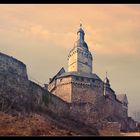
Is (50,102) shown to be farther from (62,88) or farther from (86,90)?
(86,90)

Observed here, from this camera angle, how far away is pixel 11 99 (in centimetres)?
1508

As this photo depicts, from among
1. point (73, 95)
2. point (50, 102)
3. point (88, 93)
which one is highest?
point (88, 93)

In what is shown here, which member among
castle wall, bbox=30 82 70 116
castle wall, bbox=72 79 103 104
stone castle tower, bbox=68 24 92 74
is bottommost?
castle wall, bbox=30 82 70 116

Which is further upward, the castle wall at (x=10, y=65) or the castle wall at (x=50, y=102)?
the castle wall at (x=10, y=65)

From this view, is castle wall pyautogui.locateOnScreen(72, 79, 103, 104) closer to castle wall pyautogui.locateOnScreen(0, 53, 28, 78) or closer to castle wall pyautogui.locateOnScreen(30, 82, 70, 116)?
castle wall pyautogui.locateOnScreen(30, 82, 70, 116)

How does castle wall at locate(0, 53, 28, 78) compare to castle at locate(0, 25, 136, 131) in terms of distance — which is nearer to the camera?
castle wall at locate(0, 53, 28, 78)

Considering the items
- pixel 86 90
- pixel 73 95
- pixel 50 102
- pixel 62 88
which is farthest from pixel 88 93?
pixel 50 102

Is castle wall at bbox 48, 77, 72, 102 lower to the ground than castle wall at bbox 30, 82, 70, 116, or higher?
higher

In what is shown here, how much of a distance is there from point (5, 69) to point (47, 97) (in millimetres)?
3185

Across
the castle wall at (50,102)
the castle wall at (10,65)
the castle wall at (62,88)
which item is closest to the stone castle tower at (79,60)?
the castle wall at (62,88)

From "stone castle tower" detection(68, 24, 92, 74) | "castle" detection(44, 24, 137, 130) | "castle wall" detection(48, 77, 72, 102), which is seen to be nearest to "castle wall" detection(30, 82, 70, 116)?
A: "castle" detection(44, 24, 137, 130)

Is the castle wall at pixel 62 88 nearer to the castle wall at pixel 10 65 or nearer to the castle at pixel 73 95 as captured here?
the castle at pixel 73 95

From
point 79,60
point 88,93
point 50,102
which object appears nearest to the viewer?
point 50,102

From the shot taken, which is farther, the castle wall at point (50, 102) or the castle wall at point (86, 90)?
the castle wall at point (86, 90)
